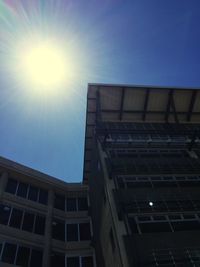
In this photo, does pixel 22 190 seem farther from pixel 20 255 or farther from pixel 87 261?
pixel 87 261

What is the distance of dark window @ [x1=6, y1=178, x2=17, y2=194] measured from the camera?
74.4 ft

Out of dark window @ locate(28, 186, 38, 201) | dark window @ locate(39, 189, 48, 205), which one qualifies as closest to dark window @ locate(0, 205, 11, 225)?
dark window @ locate(28, 186, 38, 201)

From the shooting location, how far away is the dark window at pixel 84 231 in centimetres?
2197

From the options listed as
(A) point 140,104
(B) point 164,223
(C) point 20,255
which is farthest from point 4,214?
(A) point 140,104

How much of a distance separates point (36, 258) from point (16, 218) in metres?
3.60

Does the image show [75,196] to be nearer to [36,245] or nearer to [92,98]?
[36,245]

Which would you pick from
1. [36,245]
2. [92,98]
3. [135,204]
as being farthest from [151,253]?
[92,98]

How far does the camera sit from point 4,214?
20.4m

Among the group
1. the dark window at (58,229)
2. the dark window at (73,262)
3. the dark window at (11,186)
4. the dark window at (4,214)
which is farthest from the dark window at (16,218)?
the dark window at (73,262)

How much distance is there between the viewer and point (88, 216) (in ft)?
78.2

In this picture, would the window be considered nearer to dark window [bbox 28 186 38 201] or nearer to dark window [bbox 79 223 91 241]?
dark window [bbox 28 186 38 201]

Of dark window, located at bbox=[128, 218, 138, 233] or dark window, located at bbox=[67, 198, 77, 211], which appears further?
dark window, located at bbox=[67, 198, 77, 211]

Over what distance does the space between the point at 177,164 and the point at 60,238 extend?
11.6m

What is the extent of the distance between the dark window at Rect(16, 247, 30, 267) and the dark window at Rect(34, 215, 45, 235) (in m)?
1.93
